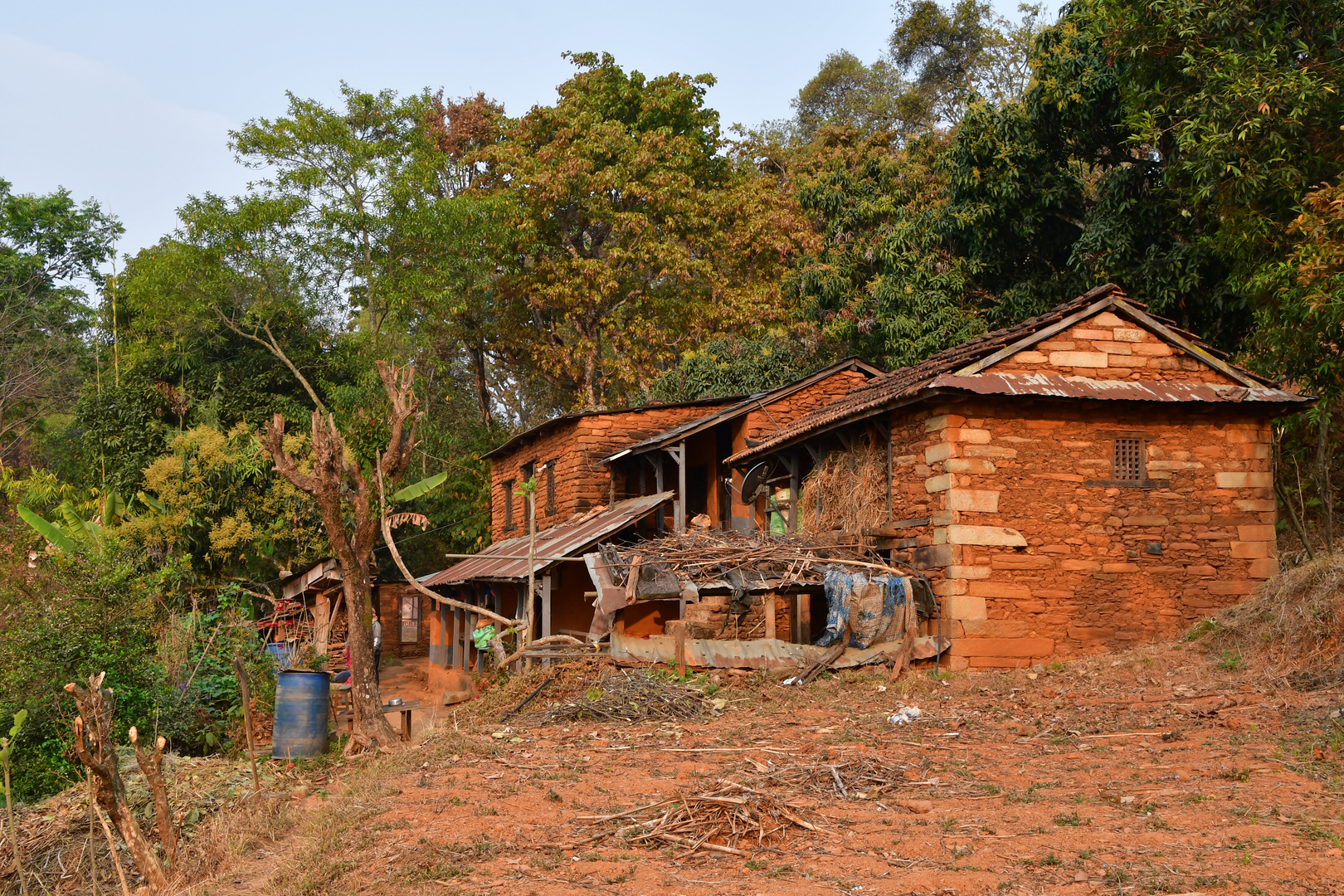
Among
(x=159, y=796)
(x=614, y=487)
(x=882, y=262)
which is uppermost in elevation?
(x=882, y=262)

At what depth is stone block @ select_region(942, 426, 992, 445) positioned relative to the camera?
12.8 metres

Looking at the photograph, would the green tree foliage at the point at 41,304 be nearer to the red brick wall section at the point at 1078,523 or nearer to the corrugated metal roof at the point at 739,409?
the corrugated metal roof at the point at 739,409

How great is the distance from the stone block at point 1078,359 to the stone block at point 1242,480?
2.03m

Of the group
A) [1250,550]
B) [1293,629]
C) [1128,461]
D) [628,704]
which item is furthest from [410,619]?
[1293,629]

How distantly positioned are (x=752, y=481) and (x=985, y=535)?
5441 mm

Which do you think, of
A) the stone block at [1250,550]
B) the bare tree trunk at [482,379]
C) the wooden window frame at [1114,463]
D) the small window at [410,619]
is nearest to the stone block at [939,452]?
the wooden window frame at [1114,463]

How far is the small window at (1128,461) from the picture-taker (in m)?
13.2

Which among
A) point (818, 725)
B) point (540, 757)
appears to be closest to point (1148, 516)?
point (818, 725)

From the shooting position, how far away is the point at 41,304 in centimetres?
3381

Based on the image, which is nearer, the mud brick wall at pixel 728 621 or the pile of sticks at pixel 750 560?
the pile of sticks at pixel 750 560

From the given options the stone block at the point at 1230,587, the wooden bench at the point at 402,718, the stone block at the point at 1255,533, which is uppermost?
the stone block at the point at 1255,533

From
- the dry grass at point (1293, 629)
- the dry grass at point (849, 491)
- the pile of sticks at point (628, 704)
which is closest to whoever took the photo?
the dry grass at point (1293, 629)

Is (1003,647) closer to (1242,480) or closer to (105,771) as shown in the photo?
(1242,480)

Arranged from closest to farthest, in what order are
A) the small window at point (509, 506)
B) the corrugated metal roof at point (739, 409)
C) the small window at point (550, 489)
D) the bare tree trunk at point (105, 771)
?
the bare tree trunk at point (105, 771)
the corrugated metal roof at point (739, 409)
the small window at point (550, 489)
the small window at point (509, 506)
